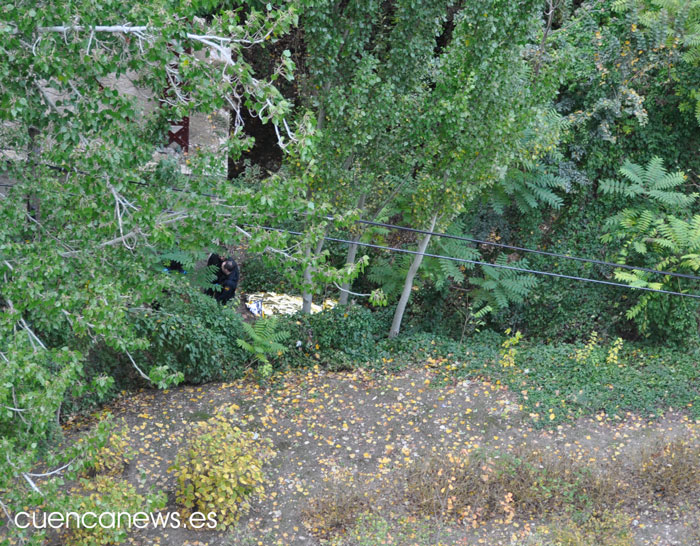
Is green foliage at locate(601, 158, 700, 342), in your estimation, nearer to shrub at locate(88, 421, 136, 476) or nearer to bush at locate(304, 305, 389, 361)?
bush at locate(304, 305, 389, 361)

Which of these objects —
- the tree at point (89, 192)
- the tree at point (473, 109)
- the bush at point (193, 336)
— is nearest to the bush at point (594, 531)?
the tree at point (89, 192)

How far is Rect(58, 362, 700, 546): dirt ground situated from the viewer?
772 centimetres

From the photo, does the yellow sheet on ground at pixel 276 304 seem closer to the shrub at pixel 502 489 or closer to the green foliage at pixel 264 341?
the green foliage at pixel 264 341

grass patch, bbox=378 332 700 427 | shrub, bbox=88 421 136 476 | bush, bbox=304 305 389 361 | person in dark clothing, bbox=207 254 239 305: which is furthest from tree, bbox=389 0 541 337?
shrub, bbox=88 421 136 476

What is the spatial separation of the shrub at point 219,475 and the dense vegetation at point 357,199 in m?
1.10

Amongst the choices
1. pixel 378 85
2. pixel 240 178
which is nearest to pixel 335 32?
pixel 378 85

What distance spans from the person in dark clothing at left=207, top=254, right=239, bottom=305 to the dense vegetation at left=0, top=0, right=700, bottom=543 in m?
0.46

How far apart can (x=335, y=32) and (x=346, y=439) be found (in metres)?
5.82

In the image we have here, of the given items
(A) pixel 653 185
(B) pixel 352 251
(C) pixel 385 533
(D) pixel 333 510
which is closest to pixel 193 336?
(B) pixel 352 251

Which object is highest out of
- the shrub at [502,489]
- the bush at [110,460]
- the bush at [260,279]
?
the bush at [260,279]

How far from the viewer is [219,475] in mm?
7500

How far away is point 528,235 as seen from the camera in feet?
41.5

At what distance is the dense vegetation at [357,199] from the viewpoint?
233 inches

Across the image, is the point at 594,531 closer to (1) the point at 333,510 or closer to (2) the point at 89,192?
(1) the point at 333,510
